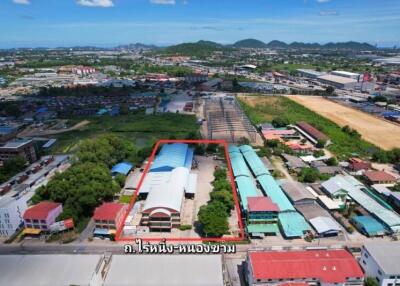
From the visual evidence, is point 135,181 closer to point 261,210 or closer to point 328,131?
point 261,210

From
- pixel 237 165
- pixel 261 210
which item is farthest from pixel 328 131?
pixel 261 210

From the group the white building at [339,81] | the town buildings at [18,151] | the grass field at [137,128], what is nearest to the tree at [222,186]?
the grass field at [137,128]

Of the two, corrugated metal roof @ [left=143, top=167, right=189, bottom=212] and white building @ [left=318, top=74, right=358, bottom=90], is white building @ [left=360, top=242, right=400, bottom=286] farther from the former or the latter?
white building @ [left=318, top=74, right=358, bottom=90]

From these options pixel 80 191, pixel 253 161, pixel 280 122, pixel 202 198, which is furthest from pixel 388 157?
pixel 80 191

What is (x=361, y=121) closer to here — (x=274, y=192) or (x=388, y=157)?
(x=388, y=157)

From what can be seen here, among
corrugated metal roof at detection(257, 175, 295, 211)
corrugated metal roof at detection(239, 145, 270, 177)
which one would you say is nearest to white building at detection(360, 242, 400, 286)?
corrugated metal roof at detection(257, 175, 295, 211)

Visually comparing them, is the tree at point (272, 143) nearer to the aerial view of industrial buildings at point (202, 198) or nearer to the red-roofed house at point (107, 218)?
the aerial view of industrial buildings at point (202, 198)
